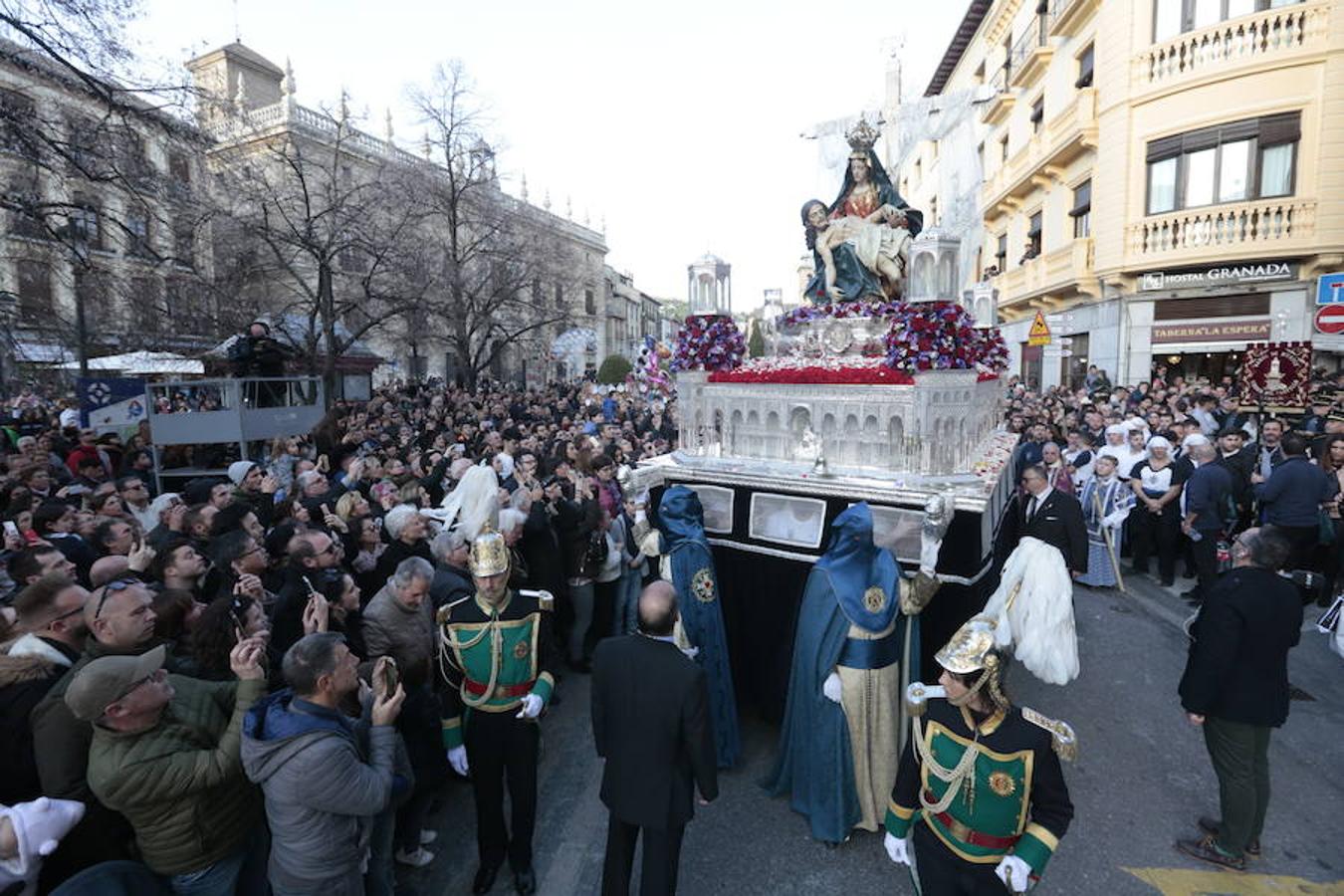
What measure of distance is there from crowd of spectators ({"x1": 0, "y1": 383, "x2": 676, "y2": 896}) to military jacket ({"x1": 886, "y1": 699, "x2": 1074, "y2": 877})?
2.37 m

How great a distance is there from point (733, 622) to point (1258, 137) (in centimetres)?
1711

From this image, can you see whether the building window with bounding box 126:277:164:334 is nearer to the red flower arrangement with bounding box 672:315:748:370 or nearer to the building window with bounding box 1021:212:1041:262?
the red flower arrangement with bounding box 672:315:748:370

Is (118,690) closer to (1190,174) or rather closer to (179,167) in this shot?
(179,167)

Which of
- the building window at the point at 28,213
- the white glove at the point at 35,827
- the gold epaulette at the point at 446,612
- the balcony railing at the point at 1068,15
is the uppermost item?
the balcony railing at the point at 1068,15

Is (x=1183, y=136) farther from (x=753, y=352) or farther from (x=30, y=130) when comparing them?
(x=30, y=130)

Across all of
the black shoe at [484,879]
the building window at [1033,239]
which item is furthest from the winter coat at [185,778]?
the building window at [1033,239]

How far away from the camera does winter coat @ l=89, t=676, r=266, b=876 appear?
2494mm

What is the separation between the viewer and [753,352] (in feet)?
34.6

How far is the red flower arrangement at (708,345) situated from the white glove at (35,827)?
5.92 m

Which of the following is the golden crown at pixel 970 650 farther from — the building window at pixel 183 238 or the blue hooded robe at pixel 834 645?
the building window at pixel 183 238

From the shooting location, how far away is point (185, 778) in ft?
8.50

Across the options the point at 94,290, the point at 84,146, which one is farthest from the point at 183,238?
the point at 84,146

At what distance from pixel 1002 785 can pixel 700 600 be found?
254cm

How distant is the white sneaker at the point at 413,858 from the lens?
4.08 m
